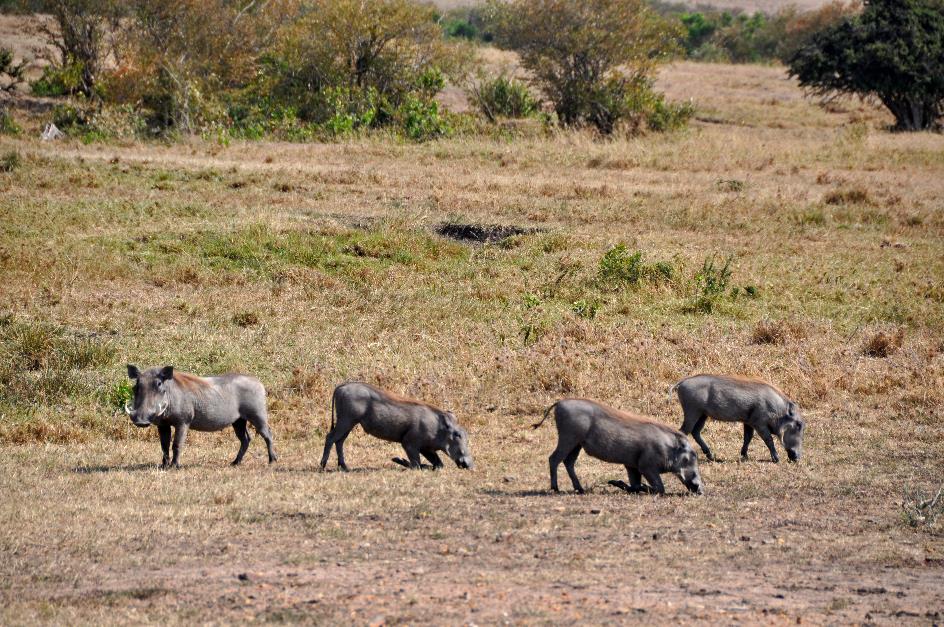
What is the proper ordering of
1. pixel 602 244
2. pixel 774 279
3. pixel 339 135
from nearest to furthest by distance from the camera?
1. pixel 774 279
2. pixel 602 244
3. pixel 339 135

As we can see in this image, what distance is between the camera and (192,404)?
940 centimetres

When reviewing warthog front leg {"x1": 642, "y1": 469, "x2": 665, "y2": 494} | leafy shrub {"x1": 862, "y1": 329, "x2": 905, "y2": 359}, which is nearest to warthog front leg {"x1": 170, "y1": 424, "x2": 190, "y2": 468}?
warthog front leg {"x1": 642, "y1": 469, "x2": 665, "y2": 494}

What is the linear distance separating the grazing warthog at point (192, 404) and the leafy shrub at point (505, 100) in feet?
74.7

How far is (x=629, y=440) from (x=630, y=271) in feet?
25.9

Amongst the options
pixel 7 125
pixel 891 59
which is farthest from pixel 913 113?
pixel 7 125

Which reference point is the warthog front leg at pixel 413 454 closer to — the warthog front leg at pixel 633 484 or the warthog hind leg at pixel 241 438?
the warthog hind leg at pixel 241 438

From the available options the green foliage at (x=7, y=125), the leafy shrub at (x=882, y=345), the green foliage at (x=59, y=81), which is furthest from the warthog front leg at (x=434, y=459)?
the green foliage at (x=59, y=81)

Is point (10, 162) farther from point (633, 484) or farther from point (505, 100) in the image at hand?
point (633, 484)

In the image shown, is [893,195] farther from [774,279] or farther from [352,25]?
[352,25]

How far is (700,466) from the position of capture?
9.63m

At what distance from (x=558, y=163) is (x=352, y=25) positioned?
823 cm

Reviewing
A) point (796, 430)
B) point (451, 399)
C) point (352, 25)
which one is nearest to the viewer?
point (796, 430)

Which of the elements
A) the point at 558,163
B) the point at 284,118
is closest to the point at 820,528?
the point at 558,163

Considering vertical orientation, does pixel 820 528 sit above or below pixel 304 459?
above
